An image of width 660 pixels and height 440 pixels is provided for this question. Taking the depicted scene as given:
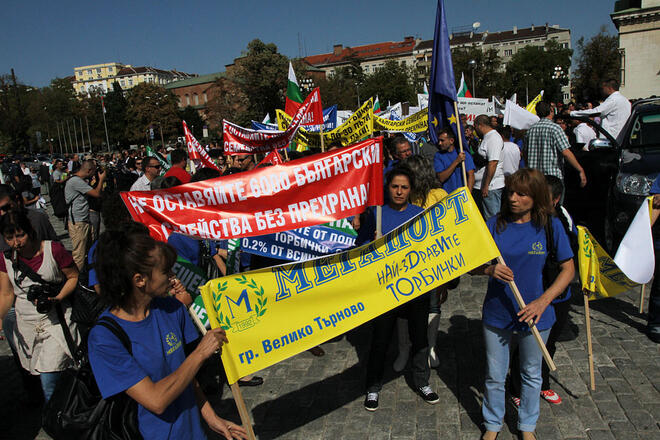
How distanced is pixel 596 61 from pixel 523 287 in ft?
164

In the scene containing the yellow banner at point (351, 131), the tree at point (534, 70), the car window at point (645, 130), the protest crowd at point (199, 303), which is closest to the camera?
the protest crowd at point (199, 303)

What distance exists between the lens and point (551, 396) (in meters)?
4.03

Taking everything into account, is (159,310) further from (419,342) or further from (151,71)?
(151,71)

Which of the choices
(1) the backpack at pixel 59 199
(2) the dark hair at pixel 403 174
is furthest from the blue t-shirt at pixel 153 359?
(1) the backpack at pixel 59 199

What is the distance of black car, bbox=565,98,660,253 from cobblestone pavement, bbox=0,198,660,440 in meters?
1.46

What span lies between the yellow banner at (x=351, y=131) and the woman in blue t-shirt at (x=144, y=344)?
6170 mm

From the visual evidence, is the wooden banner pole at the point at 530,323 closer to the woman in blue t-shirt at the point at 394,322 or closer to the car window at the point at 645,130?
the woman in blue t-shirt at the point at 394,322

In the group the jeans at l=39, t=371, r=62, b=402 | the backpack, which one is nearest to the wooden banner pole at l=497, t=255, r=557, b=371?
the jeans at l=39, t=371, r=62, b=402

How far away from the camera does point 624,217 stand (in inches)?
253

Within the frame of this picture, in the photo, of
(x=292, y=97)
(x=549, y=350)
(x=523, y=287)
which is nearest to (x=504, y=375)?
(x=523, y=287)

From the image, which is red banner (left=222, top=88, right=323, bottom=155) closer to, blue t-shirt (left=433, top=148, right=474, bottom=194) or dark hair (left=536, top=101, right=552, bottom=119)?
blue t-shirt (left=433, top=148, right=474, bottom=194)

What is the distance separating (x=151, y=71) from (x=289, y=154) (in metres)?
182

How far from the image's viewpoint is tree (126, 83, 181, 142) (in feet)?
291

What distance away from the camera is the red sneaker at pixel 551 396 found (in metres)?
4.00
